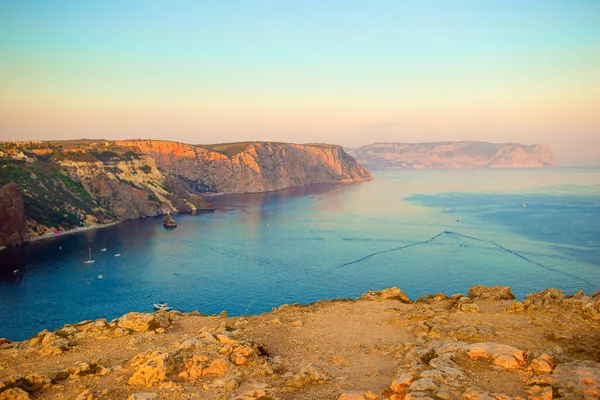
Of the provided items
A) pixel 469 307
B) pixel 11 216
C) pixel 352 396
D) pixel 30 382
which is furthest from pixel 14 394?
pixel 11 216

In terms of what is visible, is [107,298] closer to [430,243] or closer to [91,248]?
[91,248]

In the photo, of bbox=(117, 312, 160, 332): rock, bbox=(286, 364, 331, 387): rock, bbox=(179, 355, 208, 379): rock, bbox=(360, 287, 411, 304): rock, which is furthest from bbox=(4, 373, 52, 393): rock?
bbox=(360, 287, 411, 304): rock

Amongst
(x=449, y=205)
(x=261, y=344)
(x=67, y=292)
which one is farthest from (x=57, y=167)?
(x=261, y=344)

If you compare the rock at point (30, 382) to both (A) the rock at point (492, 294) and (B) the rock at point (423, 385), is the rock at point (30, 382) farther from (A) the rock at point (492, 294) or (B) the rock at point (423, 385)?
(A) the rock at point (492, 294)

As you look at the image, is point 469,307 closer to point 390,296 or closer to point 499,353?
point 390,296

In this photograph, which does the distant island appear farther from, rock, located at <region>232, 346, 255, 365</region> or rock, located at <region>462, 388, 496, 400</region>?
rock, located at <region>462, 388, 496, 400</region>

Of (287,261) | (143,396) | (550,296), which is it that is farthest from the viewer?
(287,261)
